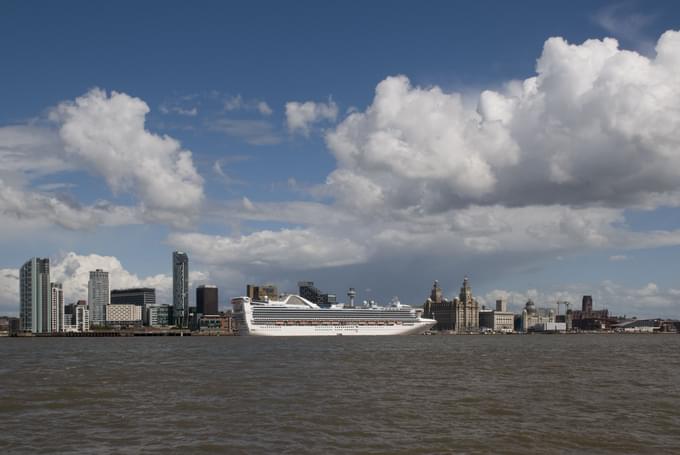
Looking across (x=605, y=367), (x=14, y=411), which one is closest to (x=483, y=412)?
(x=14, y=411)

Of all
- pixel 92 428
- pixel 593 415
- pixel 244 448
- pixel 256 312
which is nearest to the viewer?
pixel 244 448

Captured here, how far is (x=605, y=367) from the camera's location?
67062 millimetres

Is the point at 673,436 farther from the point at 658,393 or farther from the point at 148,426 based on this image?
the point at 148,426

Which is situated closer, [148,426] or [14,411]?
[148,426]

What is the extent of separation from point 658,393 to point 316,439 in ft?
85.4

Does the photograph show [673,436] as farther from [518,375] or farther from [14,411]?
[14,411]

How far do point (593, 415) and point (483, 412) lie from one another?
5.22 metres

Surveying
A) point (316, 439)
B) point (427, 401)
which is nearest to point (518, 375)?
point (427, 401)

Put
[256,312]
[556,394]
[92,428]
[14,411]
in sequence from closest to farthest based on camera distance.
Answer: [92,428] < [14,411] < [556,394] < [256,312]

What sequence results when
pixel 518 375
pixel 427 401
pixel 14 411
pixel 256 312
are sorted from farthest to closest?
pixel 256 312 < pixel 518 375 < pixel 427 401 < pixel 14 411

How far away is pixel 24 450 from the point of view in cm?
2695

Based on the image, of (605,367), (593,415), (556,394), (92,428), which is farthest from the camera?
(605,367)

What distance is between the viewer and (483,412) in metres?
35.5

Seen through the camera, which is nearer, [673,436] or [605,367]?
[673,436]
